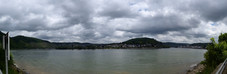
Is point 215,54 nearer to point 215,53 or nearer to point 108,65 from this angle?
point 215,53

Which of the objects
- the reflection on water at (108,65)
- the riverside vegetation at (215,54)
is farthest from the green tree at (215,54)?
the reflection on water at (108,65)

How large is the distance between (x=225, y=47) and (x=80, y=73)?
2350 cm

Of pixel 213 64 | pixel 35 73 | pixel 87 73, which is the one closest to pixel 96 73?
pixel 87 73

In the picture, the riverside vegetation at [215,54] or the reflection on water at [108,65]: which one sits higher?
the riverside vegetation at [215,54]

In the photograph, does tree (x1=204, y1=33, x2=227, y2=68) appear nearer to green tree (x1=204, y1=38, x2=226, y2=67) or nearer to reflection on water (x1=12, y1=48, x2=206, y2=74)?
green tree (x1=204, y1=38, x2=226, y2=67)

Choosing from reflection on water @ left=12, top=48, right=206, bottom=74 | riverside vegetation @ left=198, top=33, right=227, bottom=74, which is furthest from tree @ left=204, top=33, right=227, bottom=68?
reflection on water @ left=12, top=48, right=206, bottom=74

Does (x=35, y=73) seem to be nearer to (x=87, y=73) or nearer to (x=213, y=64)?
(x=87, y=73)

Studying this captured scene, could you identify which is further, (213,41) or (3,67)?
(213,41)

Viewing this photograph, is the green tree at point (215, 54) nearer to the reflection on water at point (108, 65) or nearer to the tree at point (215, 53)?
the tree at point (215, 53)

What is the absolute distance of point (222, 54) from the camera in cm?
1906

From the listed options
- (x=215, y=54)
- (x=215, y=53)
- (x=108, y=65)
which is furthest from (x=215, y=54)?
(x=108, y=65)

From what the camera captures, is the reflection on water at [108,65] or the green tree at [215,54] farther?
the reflection on water at [108,65]

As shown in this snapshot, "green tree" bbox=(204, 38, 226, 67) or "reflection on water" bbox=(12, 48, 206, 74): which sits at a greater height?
"green tree" bbox=(204, 38, 226, 67)

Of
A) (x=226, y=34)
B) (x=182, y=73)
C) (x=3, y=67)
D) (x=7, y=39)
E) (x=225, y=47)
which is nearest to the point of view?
(x=7, y=39)
